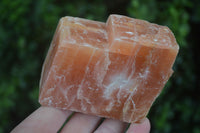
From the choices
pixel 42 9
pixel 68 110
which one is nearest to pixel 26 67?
pixel 42 9

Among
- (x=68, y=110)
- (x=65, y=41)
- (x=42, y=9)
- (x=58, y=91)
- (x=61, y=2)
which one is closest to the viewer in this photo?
(x=65, y=41)

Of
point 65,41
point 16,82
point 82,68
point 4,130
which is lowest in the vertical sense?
point 4,130

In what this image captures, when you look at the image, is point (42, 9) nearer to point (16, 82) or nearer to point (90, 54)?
point (16, 82)

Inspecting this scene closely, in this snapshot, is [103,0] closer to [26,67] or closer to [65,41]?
[26,67]

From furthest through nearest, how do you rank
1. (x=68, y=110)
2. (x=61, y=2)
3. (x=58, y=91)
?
1. (x=61, y=2)
2. (x=68, y=110)
3. (x=58, y=91)

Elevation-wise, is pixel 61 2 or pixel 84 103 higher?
pixel 61 2

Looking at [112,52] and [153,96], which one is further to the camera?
[153,96]
